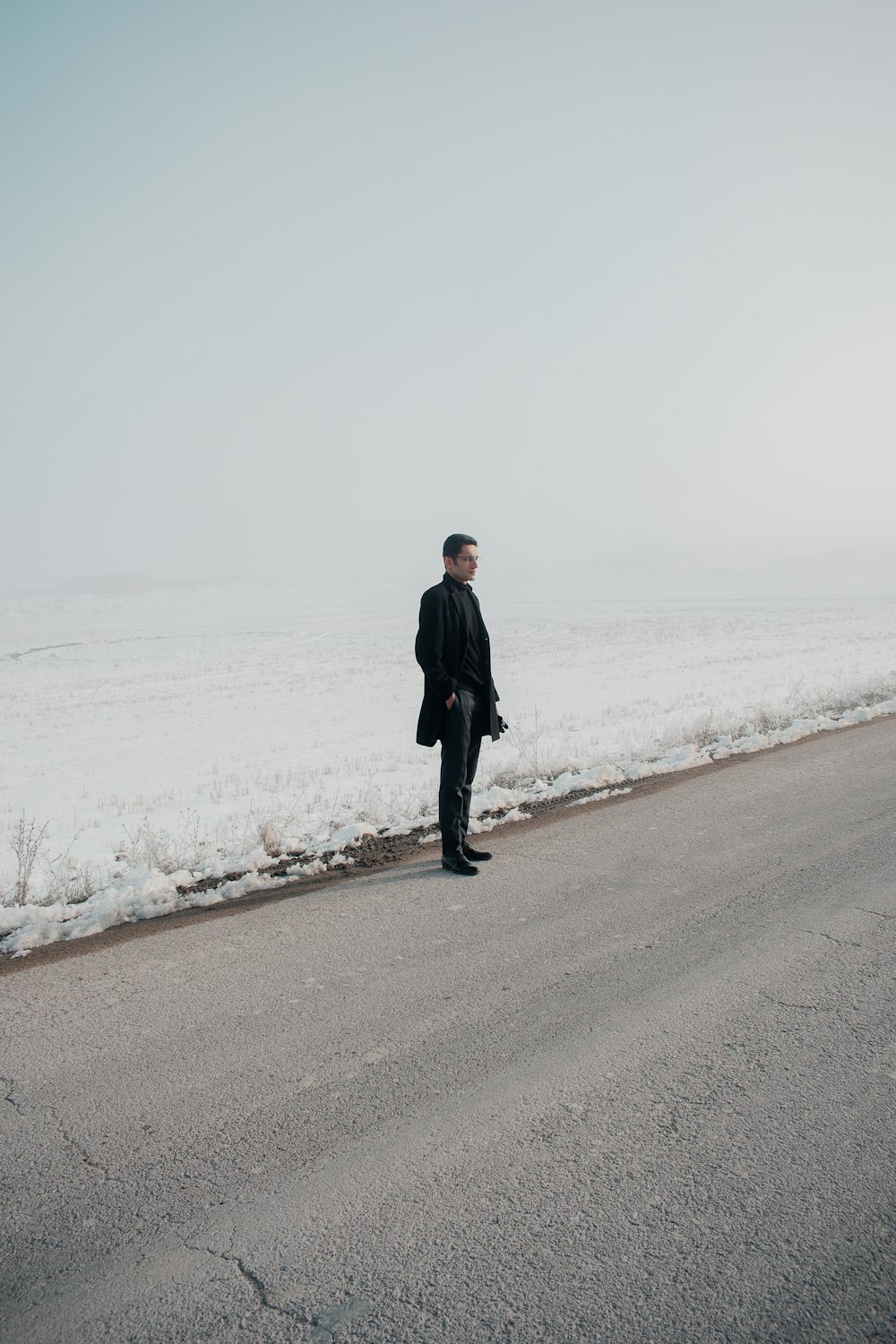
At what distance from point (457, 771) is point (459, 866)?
66 centimetres

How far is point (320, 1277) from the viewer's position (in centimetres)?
240

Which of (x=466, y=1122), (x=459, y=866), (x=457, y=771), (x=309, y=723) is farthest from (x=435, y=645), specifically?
(x=309, y=723)

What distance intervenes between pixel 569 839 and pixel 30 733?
15.2m

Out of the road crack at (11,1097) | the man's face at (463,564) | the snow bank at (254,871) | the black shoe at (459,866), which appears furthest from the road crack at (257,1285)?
the man's face at (463,564)

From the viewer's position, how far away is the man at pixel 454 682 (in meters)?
6.04

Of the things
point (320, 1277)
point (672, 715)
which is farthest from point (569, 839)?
point (672, 715)

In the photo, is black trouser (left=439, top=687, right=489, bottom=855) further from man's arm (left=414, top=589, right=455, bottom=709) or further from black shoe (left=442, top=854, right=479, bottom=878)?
man's arm (left=414, top=589, right=455, bottom=709)

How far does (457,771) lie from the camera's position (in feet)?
20.2

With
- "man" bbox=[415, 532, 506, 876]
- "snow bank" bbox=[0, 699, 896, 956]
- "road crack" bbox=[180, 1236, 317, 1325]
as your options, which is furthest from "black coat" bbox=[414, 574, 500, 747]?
"road crack" bbox=[180, 1236, 317, 1325]

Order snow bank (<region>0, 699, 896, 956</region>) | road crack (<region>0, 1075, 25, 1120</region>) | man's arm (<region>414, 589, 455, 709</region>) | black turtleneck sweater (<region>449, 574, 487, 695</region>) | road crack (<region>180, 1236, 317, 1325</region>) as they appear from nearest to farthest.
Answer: road crack (<region>180, 1236, 317, 1325</region>) → road crack (<region>0, 1075, 25, 1120</region>) → snow bank (<region>0, 699, 896, 956</region>) → man's arm (<region>414, 589, 455, 709</region>) → black turtleneck sweater (<region>449, 574, 487, 695</region>)

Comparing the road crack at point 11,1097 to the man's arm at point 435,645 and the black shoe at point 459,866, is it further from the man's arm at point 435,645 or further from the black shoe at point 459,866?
the man's arm at point 435,645

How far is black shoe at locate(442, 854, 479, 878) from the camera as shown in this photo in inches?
233

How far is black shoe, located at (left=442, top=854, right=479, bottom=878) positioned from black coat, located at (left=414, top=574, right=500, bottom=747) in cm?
78

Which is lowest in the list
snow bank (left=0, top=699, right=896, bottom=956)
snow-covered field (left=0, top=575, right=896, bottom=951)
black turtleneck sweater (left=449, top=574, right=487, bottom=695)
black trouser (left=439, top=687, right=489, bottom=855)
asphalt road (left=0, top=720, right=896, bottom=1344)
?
snow-covered field (left=0, top=575, right=896, bottom=951)
